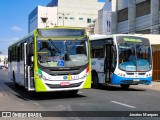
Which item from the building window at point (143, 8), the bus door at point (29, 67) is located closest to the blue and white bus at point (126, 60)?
the bus door at point (29, 67)

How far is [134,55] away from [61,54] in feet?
20.4

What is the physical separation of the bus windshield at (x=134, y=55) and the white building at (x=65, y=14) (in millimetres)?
95050

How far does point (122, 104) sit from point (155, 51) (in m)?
17.5

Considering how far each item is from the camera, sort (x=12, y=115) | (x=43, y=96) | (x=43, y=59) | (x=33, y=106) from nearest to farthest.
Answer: (x=12, y=115), (x=33, y=106), (x=43, y=59), (x=43, y=96)

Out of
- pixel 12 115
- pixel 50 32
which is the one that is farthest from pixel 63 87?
pixel 12 115

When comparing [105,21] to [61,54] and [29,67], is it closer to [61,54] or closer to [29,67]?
[29,67]

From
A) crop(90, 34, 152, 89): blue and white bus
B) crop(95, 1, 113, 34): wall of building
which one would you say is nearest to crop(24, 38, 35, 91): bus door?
crop(90, 34, 152, 89): blue and white bus

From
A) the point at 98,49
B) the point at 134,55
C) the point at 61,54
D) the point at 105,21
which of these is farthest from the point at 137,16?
the point at 61,54

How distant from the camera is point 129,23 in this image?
5875 cm

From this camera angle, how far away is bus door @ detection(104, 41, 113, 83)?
20953 mm

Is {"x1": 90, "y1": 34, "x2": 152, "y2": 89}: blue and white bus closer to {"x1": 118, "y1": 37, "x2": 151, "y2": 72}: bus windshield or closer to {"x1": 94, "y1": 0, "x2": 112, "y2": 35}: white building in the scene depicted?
{"x1": 118, "y1": 37, "x2": 151, "y2": 72}: bus windshield

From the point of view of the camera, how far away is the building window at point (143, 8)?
53.3 meters

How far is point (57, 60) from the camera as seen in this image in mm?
15547

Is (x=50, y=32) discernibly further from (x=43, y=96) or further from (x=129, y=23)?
(x=129, y=23)
